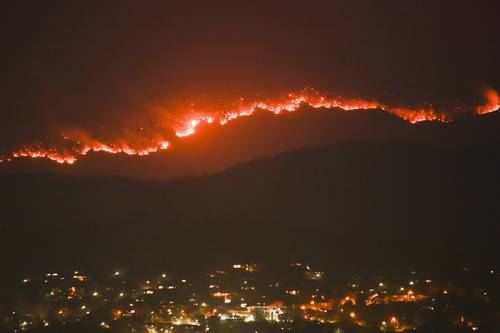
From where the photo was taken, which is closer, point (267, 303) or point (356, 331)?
point (356, 331)

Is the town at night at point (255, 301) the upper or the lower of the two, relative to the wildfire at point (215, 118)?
lower

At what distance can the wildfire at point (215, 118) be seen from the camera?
13789mm

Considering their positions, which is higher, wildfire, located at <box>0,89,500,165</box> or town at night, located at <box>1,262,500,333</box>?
wildfire, located at <box>0,89,500,165</box>

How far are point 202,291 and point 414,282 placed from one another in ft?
18.0

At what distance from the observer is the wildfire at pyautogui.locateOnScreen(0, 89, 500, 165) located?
45.2 feet

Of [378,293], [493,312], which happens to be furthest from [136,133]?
[493,312]

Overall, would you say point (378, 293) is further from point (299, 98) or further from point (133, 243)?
point (133, 243)

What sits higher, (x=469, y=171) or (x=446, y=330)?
(x=469, y=171)

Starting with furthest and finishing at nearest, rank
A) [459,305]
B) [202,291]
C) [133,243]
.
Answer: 1. [133,243]
2. [202,291]
3. [459,305]

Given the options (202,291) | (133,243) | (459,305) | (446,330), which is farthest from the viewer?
(133,243)

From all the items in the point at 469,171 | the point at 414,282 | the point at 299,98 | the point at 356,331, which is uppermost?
the point at 299,98

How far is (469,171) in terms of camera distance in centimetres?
1559

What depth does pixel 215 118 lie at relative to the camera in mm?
13883

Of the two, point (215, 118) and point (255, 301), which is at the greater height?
Result: point (215, 118)
